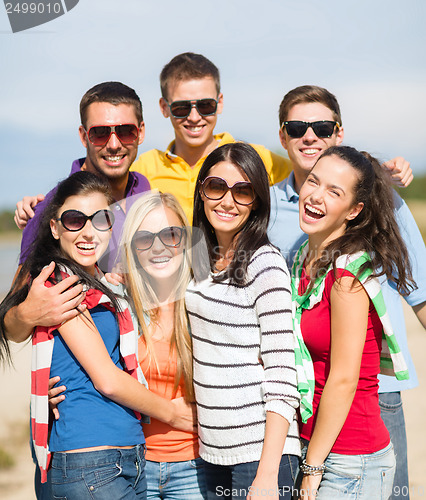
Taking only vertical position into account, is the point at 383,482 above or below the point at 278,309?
below

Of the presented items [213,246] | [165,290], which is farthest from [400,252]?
[165,290]

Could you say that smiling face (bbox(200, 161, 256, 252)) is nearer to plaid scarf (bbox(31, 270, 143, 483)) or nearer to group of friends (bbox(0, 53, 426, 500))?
group of friends (bbox(0, 53, 426, 500))

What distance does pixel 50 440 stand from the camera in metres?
2.37

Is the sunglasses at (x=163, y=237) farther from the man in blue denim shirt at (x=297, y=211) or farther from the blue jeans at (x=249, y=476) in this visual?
the blue jeans at (x=249, y=476)

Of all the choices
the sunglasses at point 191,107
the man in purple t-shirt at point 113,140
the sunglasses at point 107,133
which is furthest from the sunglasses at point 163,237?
the sunglasses at point 191,107

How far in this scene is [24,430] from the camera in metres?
7.25

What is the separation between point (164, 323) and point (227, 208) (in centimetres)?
67

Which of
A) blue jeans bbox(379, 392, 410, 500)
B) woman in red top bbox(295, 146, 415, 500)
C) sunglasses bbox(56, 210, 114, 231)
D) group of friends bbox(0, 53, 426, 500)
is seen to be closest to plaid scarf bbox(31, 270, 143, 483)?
group of friends bbox(0, 53, 426, 500)

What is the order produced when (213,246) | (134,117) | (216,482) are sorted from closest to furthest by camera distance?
1. (216,482)
2. (213,246)
3. (134,117)

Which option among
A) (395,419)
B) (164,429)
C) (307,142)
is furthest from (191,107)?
(395,419)

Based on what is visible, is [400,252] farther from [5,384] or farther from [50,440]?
[5,384]

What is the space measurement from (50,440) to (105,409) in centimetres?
27

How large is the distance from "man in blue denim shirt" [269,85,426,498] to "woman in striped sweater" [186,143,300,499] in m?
0.64

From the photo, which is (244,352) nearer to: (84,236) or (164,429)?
(164,429)
